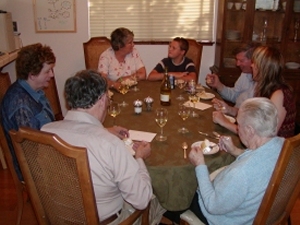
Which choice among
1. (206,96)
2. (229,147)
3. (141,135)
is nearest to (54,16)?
(206,96)

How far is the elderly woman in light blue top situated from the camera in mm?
1364

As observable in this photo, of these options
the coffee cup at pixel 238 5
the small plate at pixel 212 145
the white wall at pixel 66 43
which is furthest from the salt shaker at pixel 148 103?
the coffee cup at pixel 238 5

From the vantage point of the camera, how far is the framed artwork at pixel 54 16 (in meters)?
4.08

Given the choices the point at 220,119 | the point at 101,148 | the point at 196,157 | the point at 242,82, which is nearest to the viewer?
the point at 101,148

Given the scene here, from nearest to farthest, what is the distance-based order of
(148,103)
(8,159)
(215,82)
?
(8,159), (148,103), (215,82)

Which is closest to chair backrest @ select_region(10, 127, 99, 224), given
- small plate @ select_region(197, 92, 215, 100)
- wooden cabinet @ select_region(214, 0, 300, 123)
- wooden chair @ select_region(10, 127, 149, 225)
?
wooden chair @ select_region(10, 127, 149, 225)

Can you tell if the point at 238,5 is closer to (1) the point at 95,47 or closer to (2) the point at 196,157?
(1) the point at 95,47

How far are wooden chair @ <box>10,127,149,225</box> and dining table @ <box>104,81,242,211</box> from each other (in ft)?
0.82

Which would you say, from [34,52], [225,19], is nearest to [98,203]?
[34,52]

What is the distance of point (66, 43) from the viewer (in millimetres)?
4270

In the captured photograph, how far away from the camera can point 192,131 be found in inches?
82.3

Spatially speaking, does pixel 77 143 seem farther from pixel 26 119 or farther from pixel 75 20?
pixel 75 20

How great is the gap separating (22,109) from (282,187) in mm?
1408

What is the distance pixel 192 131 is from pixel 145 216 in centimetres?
63
